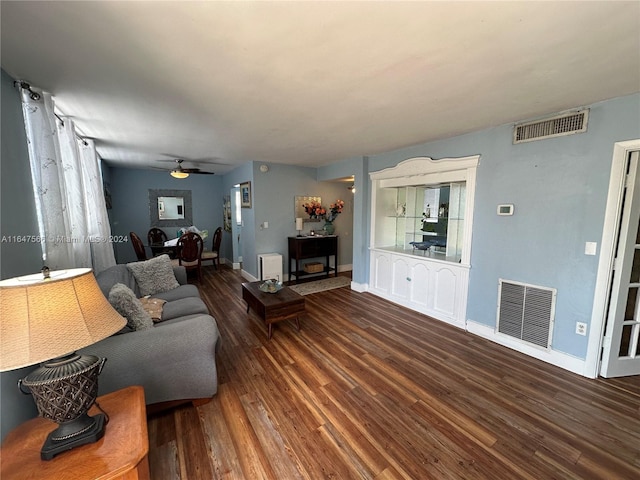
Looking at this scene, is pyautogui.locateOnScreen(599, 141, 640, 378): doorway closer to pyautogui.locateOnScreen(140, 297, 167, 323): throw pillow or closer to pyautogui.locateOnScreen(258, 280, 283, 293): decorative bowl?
pyautogui.locateOnScreen(258, 280, 283, 293): decorative bowl

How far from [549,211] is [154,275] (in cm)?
453

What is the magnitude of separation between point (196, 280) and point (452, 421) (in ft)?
16.5

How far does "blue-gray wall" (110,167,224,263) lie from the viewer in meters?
5.75

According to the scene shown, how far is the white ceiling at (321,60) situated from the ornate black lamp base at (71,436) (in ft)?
5.96

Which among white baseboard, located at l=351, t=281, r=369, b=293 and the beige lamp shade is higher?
the beige lamp shade

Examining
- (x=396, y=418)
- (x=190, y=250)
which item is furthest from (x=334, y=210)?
(x=396, y=418)

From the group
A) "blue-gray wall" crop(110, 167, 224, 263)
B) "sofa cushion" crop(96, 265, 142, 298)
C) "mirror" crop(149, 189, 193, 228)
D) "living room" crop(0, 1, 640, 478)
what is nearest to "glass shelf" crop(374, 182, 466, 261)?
"living room" crop(0, 1, 640, 478)

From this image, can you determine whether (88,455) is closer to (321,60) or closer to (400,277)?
(321,60)

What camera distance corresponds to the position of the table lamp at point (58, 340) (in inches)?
33.9

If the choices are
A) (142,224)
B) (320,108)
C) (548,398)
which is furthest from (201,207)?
(548,398)

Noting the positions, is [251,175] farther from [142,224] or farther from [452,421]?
[452,421]

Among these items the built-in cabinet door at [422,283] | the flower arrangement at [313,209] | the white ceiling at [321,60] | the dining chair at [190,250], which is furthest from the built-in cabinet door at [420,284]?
the dining chair at [190,250]

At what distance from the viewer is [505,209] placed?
2760 millimetres

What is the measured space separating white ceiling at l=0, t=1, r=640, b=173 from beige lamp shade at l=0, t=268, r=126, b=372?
47.9 inches
